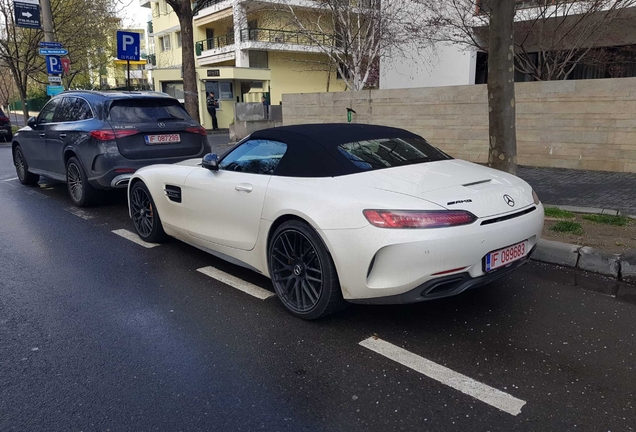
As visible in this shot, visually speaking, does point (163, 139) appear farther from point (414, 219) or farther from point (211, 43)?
point (211, 43)

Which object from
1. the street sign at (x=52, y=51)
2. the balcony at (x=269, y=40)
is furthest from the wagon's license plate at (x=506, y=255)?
the balcony at (x=269, y=40)

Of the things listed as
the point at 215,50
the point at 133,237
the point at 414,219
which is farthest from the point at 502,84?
the point at 215,50

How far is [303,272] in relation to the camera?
11.9 feet

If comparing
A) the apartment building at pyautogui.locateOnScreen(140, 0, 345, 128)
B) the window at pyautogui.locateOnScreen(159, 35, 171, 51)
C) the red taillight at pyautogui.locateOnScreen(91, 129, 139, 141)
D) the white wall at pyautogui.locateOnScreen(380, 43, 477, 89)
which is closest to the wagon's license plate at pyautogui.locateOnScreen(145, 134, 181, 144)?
the red taillight at pyautogui.locateOnScreen(91, 129, 139, 141)

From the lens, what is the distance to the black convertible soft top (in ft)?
12.1

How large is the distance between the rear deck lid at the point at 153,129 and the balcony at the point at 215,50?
2671cm

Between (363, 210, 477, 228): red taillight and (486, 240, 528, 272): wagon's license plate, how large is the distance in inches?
14.4

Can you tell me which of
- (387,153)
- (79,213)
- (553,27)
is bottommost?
(79,213)

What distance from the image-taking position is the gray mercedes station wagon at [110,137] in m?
6.94

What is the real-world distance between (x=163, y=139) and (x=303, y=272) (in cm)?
456

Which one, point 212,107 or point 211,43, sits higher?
point 211,43

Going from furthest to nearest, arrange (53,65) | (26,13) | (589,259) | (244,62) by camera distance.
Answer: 1. (244,62)
2. (26,13)
3. (53,65)
4. (589,259)

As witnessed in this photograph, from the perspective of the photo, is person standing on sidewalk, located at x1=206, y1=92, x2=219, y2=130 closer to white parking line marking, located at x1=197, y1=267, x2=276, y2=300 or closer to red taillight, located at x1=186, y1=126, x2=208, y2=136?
red taillight, located at x1=186, y1=126, x2=208, y2=136

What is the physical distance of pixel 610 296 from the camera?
4.13 metres
